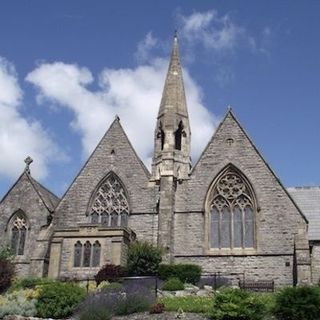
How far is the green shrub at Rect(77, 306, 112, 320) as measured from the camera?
784 inches

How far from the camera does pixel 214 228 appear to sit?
33.8 m

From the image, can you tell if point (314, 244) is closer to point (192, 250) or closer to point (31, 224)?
point (192, 250)

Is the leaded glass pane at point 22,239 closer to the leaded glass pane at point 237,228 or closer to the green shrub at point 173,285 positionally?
the green shrub at point 173,285

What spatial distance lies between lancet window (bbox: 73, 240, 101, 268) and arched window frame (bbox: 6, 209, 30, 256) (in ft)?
15.6

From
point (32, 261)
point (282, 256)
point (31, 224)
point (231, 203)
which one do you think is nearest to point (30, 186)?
point (31, 224)

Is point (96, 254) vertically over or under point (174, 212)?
under

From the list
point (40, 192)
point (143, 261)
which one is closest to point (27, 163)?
point (40, 192)

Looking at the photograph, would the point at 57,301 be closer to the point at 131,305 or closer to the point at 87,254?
the point at 131,305

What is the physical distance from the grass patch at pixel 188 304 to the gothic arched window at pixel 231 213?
10091 millimetres

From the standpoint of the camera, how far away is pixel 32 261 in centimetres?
3347

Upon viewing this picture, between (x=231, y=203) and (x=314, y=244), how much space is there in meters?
5.26

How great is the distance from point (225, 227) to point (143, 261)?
5930mm

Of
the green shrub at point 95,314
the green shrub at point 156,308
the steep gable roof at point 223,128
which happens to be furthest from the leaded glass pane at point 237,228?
the green shrub at point 95,314

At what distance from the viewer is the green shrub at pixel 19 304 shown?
67.8 ft
